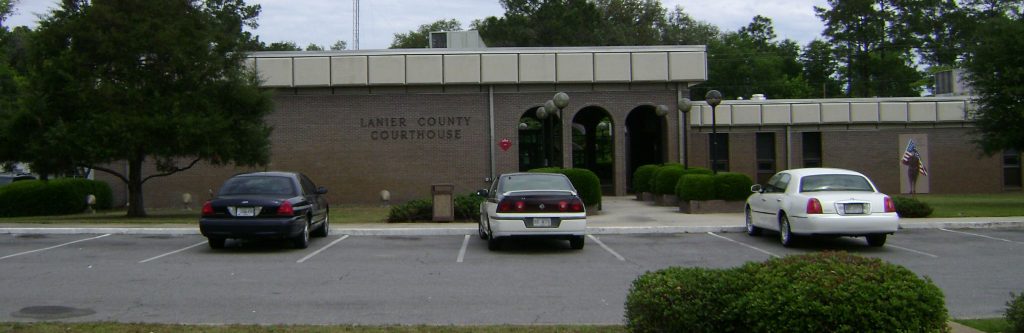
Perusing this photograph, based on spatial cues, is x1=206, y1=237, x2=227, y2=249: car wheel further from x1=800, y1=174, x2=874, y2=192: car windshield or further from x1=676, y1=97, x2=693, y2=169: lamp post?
x1=676, y1=97, x2=693, y2=169: lamp post

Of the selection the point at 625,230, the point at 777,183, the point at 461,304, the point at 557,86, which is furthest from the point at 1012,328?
the point at 557,86

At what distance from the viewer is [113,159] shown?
2441cm

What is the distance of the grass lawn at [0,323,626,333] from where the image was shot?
7438 mm

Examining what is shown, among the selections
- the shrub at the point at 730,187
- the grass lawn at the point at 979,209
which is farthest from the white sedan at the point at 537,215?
the grass lawn at the point at 979,209

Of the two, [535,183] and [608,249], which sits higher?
[535,183]

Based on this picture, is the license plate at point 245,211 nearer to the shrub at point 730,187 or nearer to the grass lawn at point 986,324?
the grass lawn at point 986,324

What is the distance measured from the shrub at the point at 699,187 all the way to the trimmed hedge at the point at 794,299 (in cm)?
1786

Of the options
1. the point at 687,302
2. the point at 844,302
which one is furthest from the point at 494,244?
the point at 844,302

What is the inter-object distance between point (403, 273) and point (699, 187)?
1335cm

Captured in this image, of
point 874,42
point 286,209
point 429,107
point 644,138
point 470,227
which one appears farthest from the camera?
point 874,42

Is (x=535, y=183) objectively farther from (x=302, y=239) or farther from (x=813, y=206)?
(x=813, y=206)

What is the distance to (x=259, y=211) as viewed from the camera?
14.5 m

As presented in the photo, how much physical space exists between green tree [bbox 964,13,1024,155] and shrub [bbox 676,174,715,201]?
9.30 m

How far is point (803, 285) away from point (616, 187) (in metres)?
28.1
